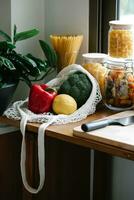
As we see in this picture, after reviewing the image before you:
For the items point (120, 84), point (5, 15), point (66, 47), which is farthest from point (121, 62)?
point (5, 15)

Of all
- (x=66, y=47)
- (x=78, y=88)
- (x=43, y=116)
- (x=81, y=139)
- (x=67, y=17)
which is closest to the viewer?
(x=81, y=139)

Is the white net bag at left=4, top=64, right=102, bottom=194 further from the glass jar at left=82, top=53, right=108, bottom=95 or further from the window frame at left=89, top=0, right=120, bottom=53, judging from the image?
the window frame at left=89, top=0, right=120, bottom=53

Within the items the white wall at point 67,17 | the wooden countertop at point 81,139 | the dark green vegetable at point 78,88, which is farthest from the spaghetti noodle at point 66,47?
the wooden countertop at point 81,139

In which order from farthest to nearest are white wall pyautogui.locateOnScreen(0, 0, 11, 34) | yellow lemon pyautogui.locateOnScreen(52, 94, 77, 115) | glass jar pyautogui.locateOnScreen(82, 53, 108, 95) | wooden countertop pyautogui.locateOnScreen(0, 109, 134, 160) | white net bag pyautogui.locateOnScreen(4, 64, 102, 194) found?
white wall pyautogui.locateOnScreen(0, 0, 11, 34), glass jar pyautogui.locateOnScreen(82, 53, 108, 95), yellow lemon pyautogui.locateOnScreen(52, 94, 77, 115), white net bag pyautogui.locateOnScreen(4, 64, 102, 194), wooden countertop pyautogui.locateOnScreen(0, 109, 134, 160)

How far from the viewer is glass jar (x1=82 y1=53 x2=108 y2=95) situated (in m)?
1.54

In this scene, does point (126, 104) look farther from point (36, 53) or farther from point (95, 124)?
point (36, 53)

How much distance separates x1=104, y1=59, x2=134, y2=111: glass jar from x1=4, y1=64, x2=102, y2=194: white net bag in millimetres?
47

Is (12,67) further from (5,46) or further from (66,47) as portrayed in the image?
(66,47)

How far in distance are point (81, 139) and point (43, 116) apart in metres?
0.21

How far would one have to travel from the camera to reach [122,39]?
1.47 m

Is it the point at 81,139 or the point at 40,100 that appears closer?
the point at 81,139

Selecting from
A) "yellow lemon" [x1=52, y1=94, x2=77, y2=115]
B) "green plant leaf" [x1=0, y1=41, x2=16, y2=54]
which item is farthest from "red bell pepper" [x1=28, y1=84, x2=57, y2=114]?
"green plant leaf" [x1=0, y1=41, x2=16, y2=54]

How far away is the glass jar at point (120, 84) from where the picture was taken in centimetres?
147

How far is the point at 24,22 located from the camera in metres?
1.72
